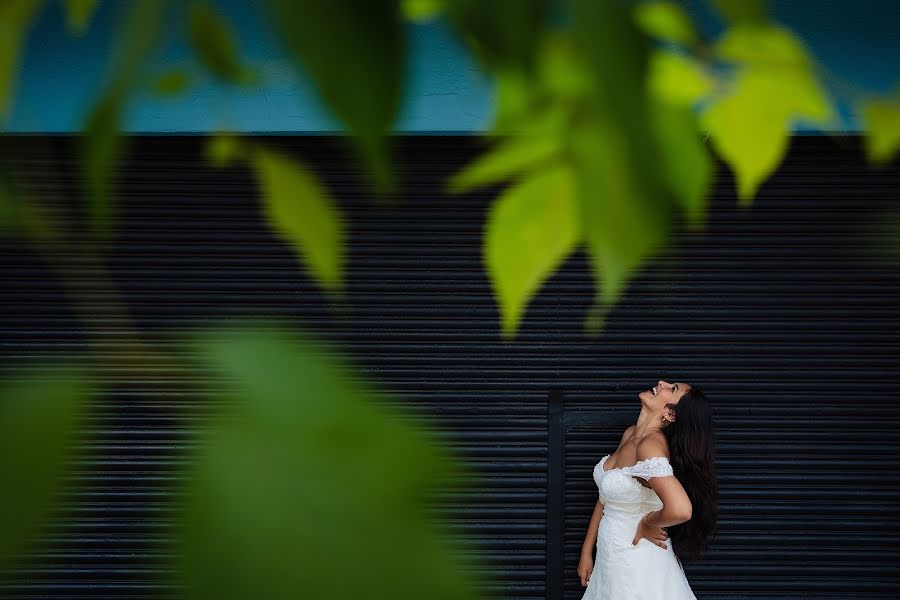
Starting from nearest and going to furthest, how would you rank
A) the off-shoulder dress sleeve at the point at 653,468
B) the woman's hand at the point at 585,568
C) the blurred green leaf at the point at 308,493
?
the blurred green leaf at the point at 308,493 < the off-shoulder dress sleeve at the point at 653,468 < the woman's hand at the point at 585,568

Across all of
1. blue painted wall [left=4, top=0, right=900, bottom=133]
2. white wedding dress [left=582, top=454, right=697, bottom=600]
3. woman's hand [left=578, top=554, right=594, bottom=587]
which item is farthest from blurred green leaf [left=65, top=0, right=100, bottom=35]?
woman's hand [left=578, top=554, right=594, bottom=587]

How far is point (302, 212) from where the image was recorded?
0.76 ft

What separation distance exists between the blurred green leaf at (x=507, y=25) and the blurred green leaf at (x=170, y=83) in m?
0.13

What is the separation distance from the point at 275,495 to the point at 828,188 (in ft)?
11.6

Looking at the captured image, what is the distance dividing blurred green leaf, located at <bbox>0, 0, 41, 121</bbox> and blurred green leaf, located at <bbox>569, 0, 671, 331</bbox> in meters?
0.15

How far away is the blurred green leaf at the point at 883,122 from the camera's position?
324mm

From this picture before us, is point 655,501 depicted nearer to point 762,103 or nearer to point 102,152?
point 762,103

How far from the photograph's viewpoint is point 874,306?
3293mm

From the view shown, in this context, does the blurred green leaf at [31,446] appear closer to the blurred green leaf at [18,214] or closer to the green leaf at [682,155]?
the blurred green leaf at [18,214]

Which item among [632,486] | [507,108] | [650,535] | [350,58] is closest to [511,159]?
[507,108]

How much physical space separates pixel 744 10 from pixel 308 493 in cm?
17

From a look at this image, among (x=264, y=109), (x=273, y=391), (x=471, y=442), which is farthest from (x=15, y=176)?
(x=471, y=442)

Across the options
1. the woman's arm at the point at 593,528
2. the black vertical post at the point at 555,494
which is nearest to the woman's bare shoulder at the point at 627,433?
the woman's arm at the point at 593,528

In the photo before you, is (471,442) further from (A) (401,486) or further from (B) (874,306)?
(A) (401,486)
